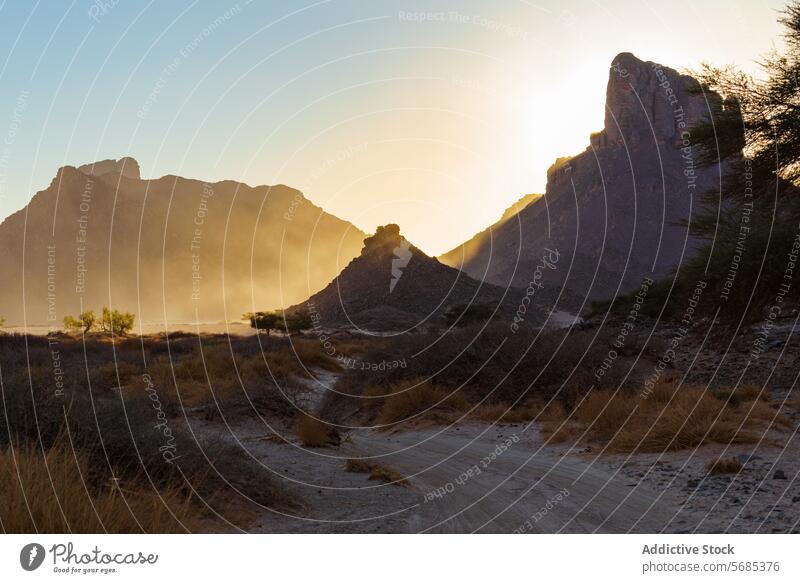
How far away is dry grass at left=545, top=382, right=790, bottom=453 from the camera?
45.4 ft

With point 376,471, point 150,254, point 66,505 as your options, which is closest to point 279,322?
point 376,471

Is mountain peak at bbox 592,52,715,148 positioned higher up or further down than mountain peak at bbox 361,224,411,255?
higher up

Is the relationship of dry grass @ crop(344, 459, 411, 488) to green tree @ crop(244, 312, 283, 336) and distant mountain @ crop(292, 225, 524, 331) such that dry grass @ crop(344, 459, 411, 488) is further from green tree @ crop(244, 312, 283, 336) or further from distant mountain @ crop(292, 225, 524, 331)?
distant mountain @ crop(292, 225, 524, 331)

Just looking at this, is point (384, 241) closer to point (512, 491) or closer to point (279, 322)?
point (279, 322)

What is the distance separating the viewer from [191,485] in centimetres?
886

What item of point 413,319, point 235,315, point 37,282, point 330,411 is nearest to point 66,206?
point 37,282

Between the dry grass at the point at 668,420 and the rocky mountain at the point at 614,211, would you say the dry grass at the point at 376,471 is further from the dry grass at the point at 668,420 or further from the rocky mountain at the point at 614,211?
the rocky mountain at the point at 614,211

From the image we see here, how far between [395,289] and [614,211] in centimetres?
5973

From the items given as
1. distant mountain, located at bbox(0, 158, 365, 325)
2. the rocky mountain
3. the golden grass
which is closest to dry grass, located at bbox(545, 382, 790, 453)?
the golden grass

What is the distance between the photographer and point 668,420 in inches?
582

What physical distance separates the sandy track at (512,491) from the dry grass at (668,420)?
1.40 metres

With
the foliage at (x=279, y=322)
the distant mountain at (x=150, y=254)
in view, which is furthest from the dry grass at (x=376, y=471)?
the distant mountain at (x=150, y=254)

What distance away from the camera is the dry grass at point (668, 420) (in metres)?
13.9

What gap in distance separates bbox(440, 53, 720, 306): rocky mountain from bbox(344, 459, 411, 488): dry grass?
338 feet
